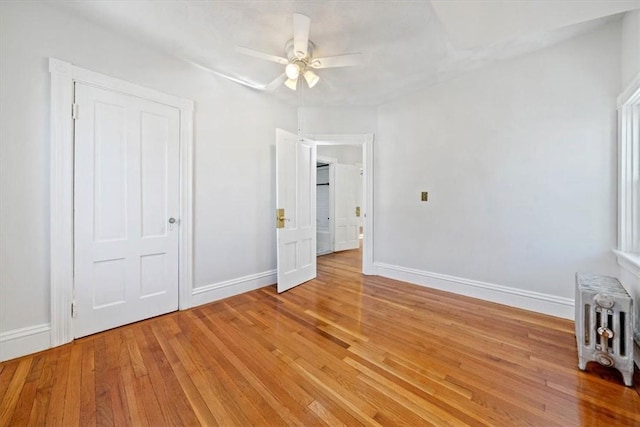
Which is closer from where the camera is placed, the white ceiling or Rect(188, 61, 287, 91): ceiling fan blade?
the white ceiling

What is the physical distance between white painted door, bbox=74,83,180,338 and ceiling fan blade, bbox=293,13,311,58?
4.82ft

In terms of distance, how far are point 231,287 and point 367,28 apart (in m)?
3.06

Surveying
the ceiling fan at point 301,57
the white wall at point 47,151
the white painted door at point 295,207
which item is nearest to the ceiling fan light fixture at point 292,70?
the ceiling fan at point 301,57

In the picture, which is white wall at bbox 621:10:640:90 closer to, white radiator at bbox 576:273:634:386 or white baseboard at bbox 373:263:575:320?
white radiator at bbox 576:273:634:386

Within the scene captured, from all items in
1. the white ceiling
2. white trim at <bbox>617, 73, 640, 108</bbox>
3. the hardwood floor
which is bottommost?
the hardwood floor

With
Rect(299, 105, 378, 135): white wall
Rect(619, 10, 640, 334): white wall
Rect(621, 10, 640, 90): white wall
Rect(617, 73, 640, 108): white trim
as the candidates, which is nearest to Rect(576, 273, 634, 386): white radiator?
Rect(619, 10, 640, 334): white wall

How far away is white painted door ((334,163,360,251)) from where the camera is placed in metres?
6.14

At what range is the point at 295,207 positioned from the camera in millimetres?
3539

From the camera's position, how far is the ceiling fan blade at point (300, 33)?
1844mm

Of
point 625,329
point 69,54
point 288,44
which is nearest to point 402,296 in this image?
point 625,329

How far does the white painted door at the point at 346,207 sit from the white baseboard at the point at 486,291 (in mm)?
2320

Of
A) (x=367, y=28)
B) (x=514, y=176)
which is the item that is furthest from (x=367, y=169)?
(x=367, y=28)

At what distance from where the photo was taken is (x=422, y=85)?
3334mm

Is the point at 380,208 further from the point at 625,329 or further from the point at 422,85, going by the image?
the point at 625,329
